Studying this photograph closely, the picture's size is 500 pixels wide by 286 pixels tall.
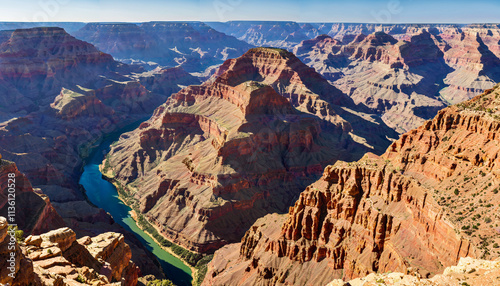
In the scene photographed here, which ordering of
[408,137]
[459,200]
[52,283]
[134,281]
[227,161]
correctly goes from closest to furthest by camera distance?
[52,283] < [459,200] < [134,281] < [408,137] < [227,161]

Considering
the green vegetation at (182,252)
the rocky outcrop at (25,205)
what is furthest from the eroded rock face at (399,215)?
the rocky outcrop at (25,205)

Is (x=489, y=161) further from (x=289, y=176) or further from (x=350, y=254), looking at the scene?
(x=289, y=176)

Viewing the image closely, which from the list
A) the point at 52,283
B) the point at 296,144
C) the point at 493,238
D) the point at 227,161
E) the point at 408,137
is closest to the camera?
the point at 52,283

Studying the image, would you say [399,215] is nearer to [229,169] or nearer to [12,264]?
[12,264]

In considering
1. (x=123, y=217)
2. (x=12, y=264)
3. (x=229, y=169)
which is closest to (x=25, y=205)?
(x=123, y=217)

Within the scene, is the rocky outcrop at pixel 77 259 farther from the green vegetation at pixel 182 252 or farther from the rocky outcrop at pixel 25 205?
the green vegetation at pixel 182 252

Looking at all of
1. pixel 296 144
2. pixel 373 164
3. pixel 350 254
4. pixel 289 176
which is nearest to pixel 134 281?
pixel 350 254

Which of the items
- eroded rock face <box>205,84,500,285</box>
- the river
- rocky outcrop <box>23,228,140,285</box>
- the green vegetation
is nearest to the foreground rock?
rocky outcrop <box>23,228,140,285</box>
